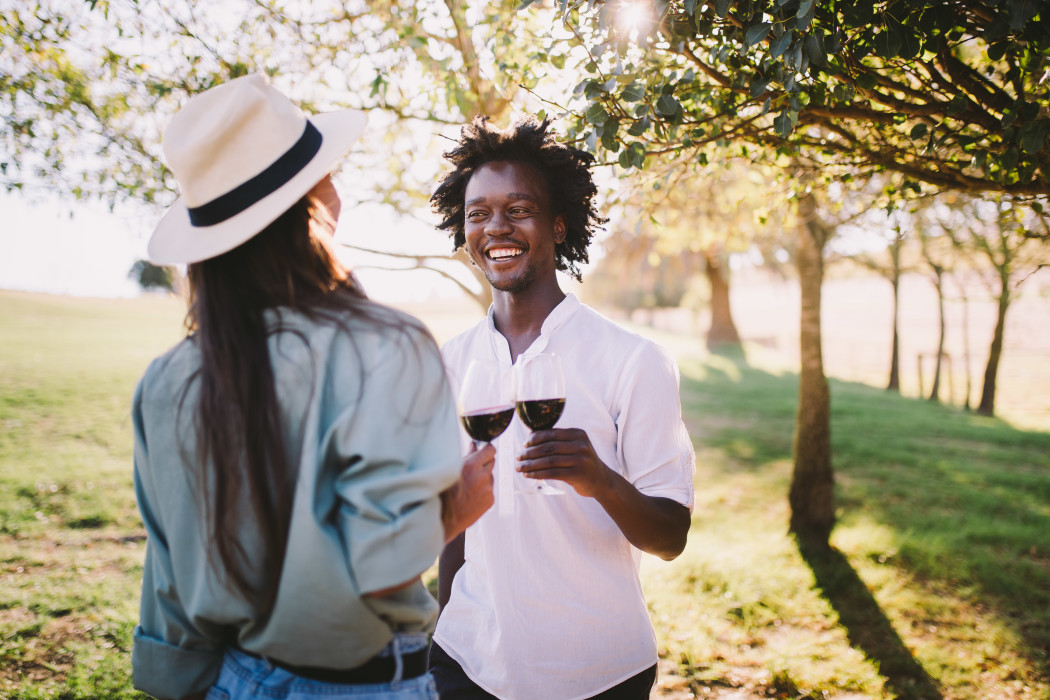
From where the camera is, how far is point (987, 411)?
14820 millimetres

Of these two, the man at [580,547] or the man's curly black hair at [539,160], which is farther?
the man's curly black hair at [539,160]

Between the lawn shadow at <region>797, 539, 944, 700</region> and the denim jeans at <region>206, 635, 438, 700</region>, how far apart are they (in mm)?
4087

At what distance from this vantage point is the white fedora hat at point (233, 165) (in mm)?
1376

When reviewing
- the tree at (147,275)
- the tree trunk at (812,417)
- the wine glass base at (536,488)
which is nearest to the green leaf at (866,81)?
the wine glass base at (536,488)

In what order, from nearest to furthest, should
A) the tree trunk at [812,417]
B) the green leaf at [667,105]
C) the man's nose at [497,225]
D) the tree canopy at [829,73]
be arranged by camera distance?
the tree canopy at [829,73], the green leaf at [667,105], the man's nose at [497,225], the tree trunk at [812,417]

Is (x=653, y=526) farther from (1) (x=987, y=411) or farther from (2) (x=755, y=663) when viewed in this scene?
(1) (x=987, y=411)

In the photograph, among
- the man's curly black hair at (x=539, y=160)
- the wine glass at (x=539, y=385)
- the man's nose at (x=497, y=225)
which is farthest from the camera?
the man's curly black hair at (x=539, y=160)

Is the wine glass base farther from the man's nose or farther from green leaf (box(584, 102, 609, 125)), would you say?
green leaf (box(584, 102, 609, 125))

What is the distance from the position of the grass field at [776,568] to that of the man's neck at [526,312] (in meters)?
1.62

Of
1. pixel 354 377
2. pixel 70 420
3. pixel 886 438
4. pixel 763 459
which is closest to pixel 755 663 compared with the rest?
pixel 354 377

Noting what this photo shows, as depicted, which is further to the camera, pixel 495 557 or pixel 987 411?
pixel 987 411

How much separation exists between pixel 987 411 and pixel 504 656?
16.8 m

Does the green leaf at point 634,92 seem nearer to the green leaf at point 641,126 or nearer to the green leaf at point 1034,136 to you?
the green leaf at point 641,126

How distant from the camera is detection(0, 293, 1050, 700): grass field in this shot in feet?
14.1
